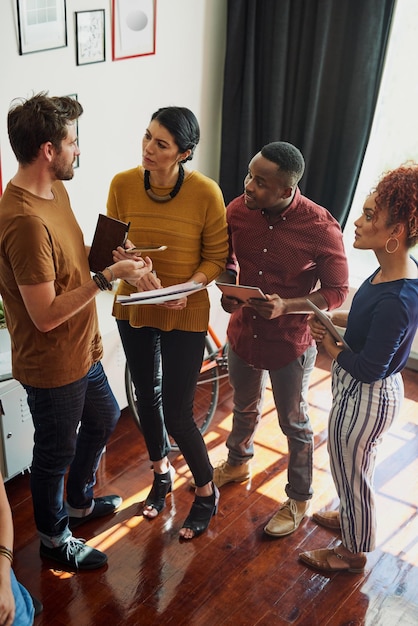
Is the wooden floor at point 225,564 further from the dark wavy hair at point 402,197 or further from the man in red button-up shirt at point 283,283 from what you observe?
the dark wavy hair at point 402,197

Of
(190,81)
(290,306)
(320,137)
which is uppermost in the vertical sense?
(190,81)

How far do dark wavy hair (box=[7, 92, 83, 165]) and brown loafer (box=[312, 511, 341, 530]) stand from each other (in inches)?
68.5

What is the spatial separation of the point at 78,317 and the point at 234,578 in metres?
1.10

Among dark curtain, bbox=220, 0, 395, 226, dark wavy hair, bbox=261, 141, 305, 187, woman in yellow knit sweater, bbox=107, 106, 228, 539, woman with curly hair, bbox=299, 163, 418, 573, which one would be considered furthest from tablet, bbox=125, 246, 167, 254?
dark curtain, bbox=220, 0, 395, 226

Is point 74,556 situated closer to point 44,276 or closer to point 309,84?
point 44,276

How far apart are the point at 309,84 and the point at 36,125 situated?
2257 millimetres

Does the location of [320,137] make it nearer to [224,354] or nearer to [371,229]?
[224,354]

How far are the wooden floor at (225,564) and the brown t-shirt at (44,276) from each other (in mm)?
773

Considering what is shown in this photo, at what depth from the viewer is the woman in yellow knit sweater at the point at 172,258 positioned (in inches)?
94.2

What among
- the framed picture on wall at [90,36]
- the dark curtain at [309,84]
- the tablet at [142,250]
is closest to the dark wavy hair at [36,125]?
the tablet at [142,250]

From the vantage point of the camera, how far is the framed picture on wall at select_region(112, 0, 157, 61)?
3.35m

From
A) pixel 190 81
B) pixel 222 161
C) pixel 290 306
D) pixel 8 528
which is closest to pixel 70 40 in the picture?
pixel 190 81

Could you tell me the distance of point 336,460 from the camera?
8.29 ft

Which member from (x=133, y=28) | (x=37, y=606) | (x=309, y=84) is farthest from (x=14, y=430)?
(x=309, y=84)
